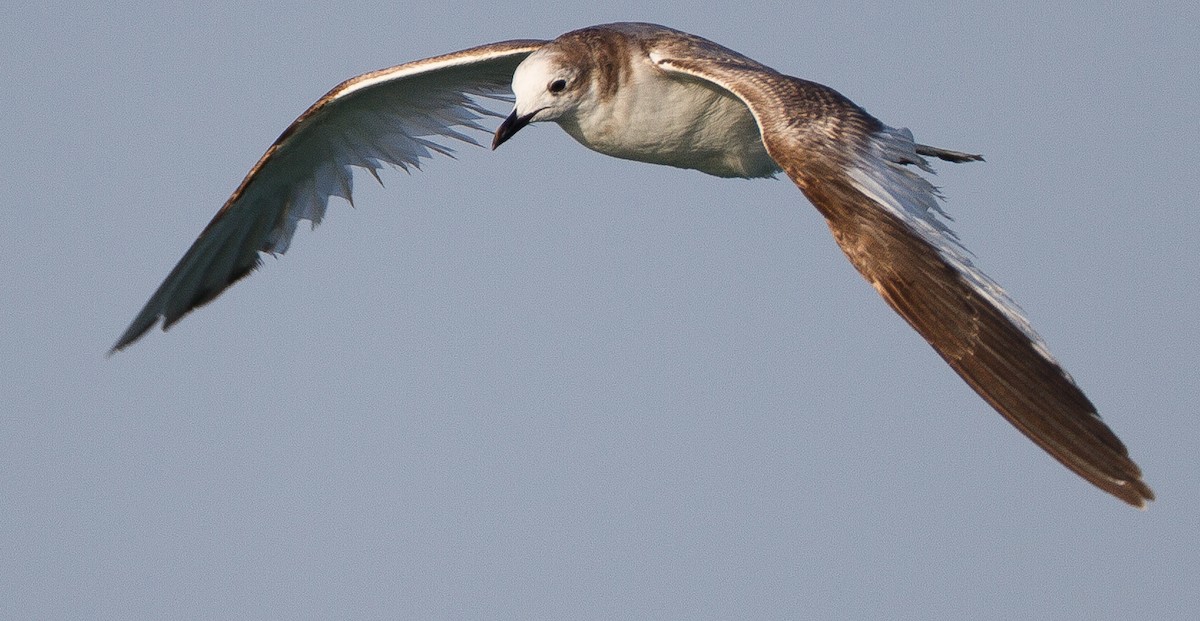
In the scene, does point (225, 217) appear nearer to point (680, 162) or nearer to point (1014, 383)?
point (680, 162)

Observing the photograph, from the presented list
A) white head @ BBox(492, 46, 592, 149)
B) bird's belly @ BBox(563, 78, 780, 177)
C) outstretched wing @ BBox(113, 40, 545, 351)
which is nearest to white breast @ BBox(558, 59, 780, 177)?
bird's belly @ BBox(563, 78, 780, 177)

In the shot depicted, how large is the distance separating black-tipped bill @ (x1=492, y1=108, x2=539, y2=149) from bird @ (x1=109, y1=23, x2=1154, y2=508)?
0.01 meters

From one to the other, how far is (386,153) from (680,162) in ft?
10.4

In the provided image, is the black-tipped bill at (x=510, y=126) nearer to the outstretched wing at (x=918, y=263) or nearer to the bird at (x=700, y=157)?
the bird at (x=700, y=157)

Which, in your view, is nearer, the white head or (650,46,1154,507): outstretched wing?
(650,46,1154,507): outstretched wing

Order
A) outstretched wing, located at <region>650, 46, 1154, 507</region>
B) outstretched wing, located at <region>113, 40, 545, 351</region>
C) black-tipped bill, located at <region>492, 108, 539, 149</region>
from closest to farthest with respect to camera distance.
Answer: outstretched wing, located at <region>650, 46, 1154, 507</region> → black-tipped bill, located at <region>492, 108, 539, 149</region> → outstretched wing, located at <region>113, 40, 545, 351</region>

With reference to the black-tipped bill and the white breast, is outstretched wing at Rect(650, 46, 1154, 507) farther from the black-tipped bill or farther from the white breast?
the black-tipped bill

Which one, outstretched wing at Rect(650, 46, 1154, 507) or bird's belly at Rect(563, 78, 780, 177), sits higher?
bird's belly at Rect(563, 78, 780, 177)

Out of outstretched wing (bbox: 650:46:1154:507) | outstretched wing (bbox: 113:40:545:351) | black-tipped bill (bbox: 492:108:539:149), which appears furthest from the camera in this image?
outstretched wing (bbox: 113:40:545:351)

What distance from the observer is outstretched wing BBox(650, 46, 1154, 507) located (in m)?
10.6

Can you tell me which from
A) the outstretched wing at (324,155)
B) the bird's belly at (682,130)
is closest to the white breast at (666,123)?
the bird's belly at (682,130)

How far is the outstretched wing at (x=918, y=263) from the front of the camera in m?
10.6

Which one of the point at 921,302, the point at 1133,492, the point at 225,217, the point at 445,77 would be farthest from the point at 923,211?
the point at 225,217

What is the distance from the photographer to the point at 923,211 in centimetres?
1242
